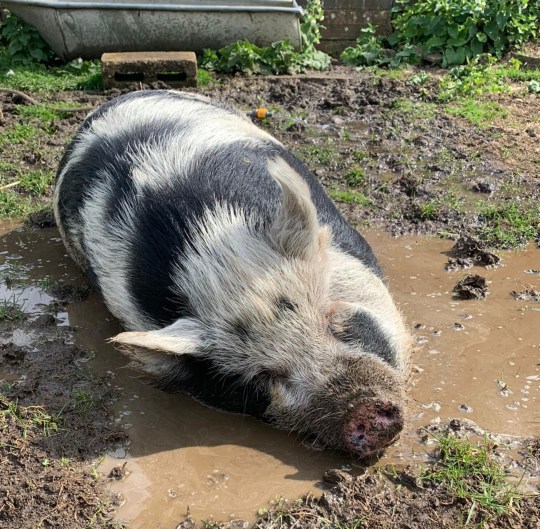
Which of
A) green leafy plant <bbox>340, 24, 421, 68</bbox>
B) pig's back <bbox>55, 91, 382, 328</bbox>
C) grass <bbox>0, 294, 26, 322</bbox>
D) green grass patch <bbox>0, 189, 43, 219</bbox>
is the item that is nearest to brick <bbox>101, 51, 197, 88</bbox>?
green leafy plant <bbox>340, 24, 421, 68</bbox>

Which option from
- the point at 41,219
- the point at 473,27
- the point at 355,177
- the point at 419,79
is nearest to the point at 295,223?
the point at 355,177

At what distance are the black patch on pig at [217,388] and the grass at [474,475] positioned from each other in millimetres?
753

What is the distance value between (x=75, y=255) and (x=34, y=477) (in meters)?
1.79

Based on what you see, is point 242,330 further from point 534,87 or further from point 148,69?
point 534,87

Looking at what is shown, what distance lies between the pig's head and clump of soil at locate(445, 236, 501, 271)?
1.24 m

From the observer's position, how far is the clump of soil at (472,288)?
13.2ft

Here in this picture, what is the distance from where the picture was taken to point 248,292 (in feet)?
10.0

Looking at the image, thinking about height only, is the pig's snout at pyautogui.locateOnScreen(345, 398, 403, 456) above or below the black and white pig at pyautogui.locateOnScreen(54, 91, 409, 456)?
below

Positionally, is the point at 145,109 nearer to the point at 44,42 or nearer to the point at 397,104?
the point at 397,104

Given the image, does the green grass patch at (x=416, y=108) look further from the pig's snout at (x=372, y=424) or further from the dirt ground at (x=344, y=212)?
the pig's snout at (x=372, y=424)

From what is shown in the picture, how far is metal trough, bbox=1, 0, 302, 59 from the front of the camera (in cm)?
820

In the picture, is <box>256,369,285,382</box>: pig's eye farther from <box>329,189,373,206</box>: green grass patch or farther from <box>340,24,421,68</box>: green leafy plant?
<box>340,24,421,68</box>: green leafy plant

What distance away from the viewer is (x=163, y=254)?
10.6ft

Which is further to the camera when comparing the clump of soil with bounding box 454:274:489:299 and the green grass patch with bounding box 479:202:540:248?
the green grass patch with bounding box 479:202:540:248
